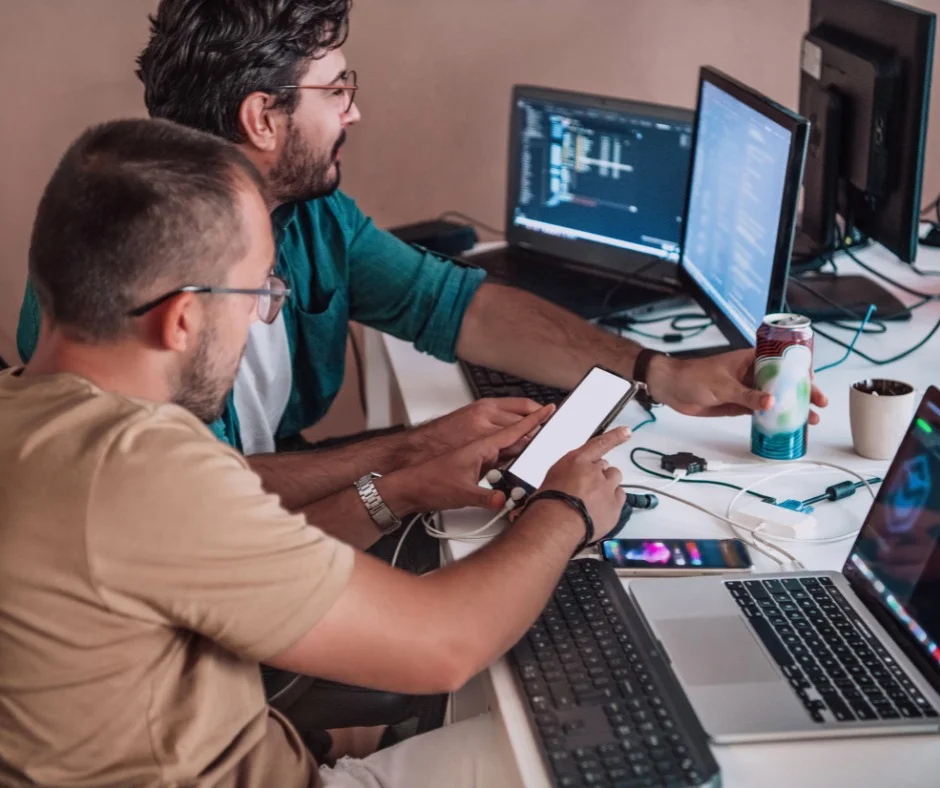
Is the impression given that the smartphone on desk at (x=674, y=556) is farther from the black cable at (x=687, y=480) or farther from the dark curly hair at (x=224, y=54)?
the dark curly hair at (x=224, y=54)

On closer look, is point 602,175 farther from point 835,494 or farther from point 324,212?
point 835,494

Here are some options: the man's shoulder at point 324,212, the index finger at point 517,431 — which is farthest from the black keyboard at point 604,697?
the man's shoulder at point 324,212

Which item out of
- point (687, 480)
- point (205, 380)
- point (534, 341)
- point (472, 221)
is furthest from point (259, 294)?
point (472, 221)

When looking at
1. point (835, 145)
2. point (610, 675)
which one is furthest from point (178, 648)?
point (835, 145)

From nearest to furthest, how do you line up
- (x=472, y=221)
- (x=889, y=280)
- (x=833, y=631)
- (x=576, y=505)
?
(x=833, y=631) < (x=576, y=505) < (x=889, y=280) < (x=472, y=221)

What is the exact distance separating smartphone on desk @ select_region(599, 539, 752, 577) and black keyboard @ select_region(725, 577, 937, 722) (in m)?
0.05

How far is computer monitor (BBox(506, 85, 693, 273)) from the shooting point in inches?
81.2

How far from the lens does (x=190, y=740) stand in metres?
0.97

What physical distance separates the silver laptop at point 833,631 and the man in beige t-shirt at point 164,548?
0.17 m

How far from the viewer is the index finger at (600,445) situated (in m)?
1.30

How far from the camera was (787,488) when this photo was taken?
1432 millimetres

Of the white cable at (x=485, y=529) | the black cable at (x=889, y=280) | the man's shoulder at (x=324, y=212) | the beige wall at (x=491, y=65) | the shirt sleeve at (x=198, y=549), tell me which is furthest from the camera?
the beige wall at (x=491, y=65)

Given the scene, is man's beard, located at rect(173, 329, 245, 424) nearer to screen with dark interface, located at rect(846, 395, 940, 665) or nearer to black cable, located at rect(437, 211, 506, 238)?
screen with dark interface, located at rect(846, 395, 940, 665)

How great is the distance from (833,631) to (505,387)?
0.77m
